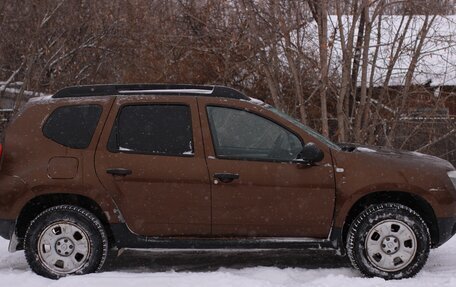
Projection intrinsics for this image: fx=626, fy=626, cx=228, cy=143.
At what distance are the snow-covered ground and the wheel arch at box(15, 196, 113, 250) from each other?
42 centimetres

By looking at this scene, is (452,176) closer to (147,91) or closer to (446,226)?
(446,226)

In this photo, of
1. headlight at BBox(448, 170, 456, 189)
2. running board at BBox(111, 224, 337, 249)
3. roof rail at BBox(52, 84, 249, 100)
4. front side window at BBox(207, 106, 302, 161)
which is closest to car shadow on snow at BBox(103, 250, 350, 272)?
running board at BBox(111, 224, 337, 249)

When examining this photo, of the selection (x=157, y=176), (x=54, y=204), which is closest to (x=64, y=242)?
(x=54, y=204)

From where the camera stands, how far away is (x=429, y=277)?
5.69 meters

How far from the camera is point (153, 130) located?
19.1ft

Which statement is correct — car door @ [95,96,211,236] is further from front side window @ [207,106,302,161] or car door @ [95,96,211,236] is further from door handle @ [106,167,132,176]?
front side window @ [207,106,302,161]

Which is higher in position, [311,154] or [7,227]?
[311,154]

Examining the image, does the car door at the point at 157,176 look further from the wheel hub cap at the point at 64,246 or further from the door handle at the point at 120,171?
the wheel hub cap at the point at 64,246

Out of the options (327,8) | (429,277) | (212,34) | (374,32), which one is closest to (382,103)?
(374,32)

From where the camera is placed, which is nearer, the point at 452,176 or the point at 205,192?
the point at 205,192

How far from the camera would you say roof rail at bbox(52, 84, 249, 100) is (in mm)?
5969

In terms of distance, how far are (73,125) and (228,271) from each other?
6.61 feet

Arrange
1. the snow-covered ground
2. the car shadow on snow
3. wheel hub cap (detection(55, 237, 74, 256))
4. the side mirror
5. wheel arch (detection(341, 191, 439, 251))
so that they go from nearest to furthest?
1. the snow-covered ground
2. the side mirror
3. wheel hub cap (detection(55, 237, 74, 256))
4. wheel arch (detection(341, 191, 439, 251))
5. the car shadow on snow

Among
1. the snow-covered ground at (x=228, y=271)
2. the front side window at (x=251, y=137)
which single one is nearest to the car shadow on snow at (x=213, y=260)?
the snow-covered ground at (x=228, y=271)
